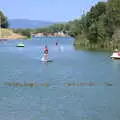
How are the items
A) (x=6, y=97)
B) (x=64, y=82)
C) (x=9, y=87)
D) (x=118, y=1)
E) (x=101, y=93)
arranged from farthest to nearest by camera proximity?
(x=118, y=1)
(x=64, y=82)
(x=9, y=87)
(x=101, y=93)
(x=6, y=97)

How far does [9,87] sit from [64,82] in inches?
240

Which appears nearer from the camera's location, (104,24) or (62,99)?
(62,99)

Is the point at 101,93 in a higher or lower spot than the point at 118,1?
lower

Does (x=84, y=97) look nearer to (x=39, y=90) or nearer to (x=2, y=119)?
(x=39, y=90)

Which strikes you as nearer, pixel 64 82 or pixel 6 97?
pixel 6 97

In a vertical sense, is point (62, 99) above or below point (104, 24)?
below

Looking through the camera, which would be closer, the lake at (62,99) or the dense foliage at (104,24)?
the lake at (62,99)

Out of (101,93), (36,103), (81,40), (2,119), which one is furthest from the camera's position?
(81,40)

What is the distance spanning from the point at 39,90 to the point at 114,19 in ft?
263

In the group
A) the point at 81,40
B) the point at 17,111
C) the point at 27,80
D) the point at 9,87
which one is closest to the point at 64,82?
the point at 27,80

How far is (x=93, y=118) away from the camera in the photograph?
24.5m

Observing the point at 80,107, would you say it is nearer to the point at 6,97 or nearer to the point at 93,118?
the point at 93,118

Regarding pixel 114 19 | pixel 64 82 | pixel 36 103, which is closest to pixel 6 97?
pixel 36 103

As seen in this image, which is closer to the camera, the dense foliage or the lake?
the lake
